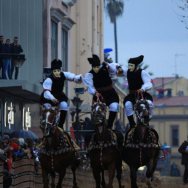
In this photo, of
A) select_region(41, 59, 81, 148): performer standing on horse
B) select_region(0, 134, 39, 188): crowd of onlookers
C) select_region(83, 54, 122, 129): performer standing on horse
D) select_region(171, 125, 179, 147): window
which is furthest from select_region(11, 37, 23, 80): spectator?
select_region(171, 125, 179, 147): window

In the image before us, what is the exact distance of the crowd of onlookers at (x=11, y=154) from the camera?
23.4m

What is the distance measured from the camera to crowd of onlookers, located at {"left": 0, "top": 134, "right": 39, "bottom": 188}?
23406 millimetres

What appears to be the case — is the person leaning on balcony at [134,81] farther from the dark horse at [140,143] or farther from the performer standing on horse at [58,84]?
the performer standing on horse at [58,84]

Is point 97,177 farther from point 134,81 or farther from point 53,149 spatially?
point 134,81

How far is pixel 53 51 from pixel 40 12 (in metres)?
4.01

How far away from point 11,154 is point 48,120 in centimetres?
588

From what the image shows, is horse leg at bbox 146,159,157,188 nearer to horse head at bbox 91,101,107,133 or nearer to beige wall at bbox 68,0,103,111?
horse head at bbox 91,101,107,133

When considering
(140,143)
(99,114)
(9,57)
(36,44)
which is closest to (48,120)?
(99,114)

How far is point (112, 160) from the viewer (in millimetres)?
22531

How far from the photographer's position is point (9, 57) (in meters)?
35.7

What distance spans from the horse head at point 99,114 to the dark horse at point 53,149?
86 centimetres

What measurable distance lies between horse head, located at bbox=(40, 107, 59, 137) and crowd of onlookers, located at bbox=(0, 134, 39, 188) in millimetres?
1906

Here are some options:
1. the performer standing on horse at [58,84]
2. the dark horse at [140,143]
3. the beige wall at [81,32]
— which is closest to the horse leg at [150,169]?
the dark horse at [140,143]

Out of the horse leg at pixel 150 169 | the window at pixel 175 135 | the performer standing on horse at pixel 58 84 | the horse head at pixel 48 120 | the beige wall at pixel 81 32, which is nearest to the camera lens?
the horse head at pixel 48 120
